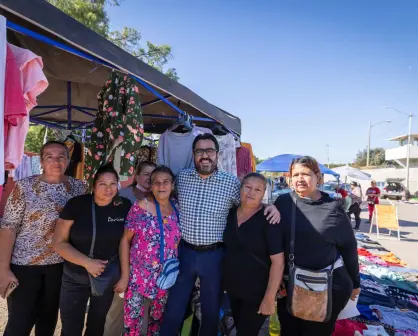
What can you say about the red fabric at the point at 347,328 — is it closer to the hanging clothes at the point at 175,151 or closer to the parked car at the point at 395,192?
the hanging clothes at the point at 175,151

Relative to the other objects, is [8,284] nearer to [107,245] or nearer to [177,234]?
[107,245]

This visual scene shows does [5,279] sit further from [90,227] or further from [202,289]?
[202,289]

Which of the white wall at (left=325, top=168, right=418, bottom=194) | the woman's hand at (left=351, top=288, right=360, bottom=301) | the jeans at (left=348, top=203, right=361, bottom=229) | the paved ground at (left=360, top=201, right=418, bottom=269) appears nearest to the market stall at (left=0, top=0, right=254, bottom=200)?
the woman's hand at (left=351, top=288, right=360, bottom=301)

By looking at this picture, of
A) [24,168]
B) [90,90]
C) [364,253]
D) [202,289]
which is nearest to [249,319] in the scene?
[202,289]

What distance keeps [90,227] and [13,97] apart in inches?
42.9

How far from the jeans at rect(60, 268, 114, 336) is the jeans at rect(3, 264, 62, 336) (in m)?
0.16

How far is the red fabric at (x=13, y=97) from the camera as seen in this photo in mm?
1474

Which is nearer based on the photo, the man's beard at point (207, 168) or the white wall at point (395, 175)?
the man's beard at point (207, 168)

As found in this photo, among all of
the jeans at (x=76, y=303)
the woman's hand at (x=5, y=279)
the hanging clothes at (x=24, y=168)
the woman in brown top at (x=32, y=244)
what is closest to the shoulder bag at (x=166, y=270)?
the jeans at (x=76, y=303)

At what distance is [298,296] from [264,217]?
0.63 metres

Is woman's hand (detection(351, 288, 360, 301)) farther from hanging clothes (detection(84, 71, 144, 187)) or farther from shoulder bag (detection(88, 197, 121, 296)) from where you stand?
hanging clothes (detection(84, 71, 144, 187))

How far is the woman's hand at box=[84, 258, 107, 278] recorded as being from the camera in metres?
2.14

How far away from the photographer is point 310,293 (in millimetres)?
2143

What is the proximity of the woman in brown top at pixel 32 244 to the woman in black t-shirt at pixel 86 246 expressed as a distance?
15 centimetres
